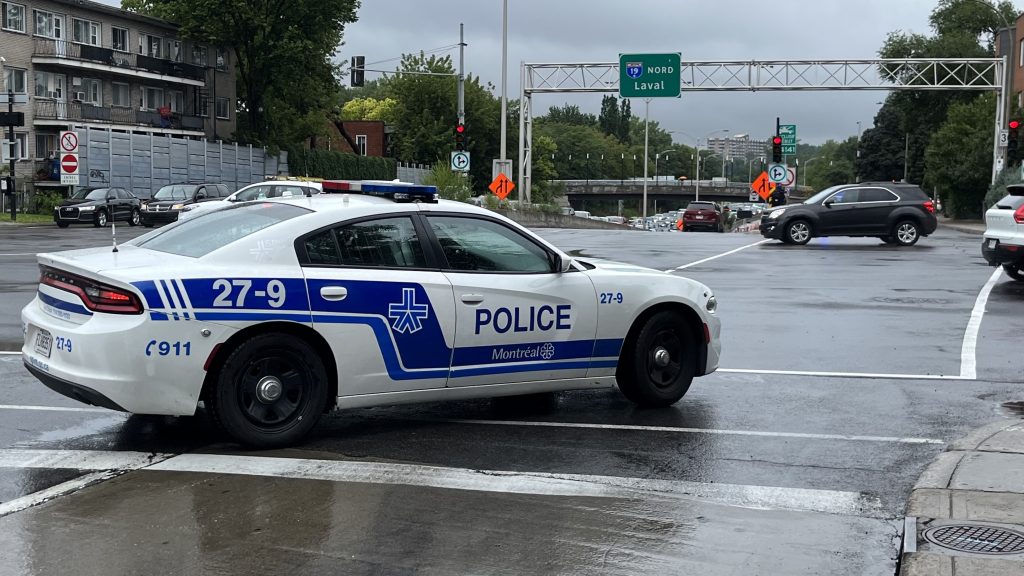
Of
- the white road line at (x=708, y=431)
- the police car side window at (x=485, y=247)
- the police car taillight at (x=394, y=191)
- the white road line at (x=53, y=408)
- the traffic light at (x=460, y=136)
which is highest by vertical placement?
the traffic light at (x=460, y=136)

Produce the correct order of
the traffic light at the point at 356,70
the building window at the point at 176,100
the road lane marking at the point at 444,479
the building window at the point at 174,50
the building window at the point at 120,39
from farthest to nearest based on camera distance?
the building window at the point at 176,100 → the building window at the point at 174,50 → the building window at the point at 120,39 → the traffic light at the point at 356,70 → the road lane marking at the point at 444,479

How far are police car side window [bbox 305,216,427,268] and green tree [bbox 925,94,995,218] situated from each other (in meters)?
56.7

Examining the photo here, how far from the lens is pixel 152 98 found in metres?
63.9

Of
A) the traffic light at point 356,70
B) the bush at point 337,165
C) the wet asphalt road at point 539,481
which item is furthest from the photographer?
the bush at point 337,165

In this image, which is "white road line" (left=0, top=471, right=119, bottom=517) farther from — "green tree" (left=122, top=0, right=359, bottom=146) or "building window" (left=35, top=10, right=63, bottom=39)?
"green tree" (left=122, top=0, right=359, bottom=146)

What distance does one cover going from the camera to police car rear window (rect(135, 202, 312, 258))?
22.7 ft

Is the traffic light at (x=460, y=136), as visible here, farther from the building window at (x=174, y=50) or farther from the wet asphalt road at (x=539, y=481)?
the wet asphalt road at (x=539, y=481)

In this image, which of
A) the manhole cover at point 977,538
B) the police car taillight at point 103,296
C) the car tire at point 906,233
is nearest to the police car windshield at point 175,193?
the car tire at point 906,233

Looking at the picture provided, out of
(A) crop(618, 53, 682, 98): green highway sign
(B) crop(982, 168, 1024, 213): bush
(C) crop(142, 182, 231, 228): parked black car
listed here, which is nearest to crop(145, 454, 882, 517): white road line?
(C) crop(142, 182, 231, 228): parked black car

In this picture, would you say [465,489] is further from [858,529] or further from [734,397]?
[734,397]

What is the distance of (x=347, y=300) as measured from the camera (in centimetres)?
688

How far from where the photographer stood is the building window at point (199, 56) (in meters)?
66.8

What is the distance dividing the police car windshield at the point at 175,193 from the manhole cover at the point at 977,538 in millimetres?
38218

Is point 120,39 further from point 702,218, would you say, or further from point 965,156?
point 965,156
